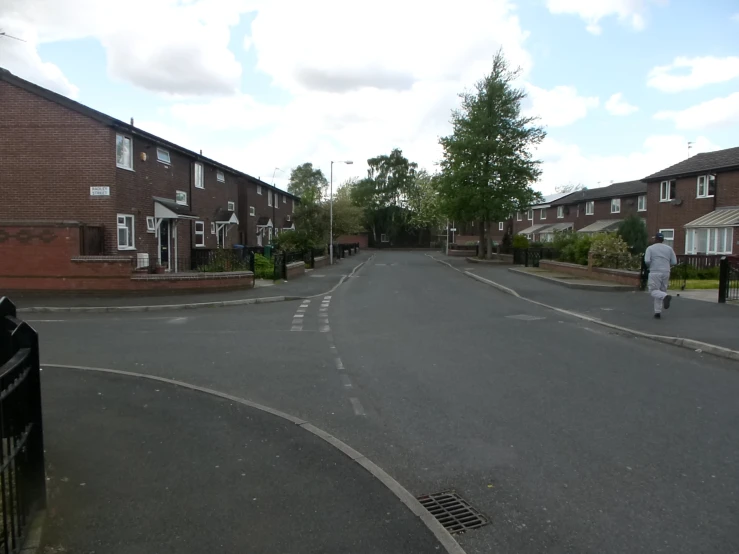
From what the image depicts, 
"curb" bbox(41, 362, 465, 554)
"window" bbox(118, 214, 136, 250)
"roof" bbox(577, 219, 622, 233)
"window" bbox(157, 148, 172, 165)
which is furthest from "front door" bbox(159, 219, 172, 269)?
"roof" bbox(577, 219, 622, 233)

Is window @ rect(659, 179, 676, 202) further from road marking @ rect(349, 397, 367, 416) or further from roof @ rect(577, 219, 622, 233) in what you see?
road marking @ rect(349, 397, 367, 416)

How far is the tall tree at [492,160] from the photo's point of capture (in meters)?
41.4

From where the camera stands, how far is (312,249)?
121 ft

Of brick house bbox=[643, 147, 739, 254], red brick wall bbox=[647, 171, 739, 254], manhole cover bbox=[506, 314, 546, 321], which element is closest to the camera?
manhole cover bbox=[506, 314, 546, 321]

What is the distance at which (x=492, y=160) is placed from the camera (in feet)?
139

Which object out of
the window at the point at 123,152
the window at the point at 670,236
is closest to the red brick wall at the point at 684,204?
the window at the point at 670,236

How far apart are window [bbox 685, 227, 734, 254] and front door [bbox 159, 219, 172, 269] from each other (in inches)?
1062

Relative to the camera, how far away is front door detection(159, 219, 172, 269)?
82.1 ft

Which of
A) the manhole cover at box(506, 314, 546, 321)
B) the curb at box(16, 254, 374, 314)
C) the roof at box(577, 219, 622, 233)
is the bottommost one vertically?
the curb at box(16, 254, 374, 314)

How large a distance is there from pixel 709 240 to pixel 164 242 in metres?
27.8

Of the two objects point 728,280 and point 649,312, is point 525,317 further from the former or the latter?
point 728,280

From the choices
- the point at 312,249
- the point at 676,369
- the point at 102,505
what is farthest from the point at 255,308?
the point at 312,249

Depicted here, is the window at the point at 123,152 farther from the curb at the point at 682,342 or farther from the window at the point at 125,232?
the curb at the point at 682,342

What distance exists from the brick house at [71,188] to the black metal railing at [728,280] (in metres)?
16.2
